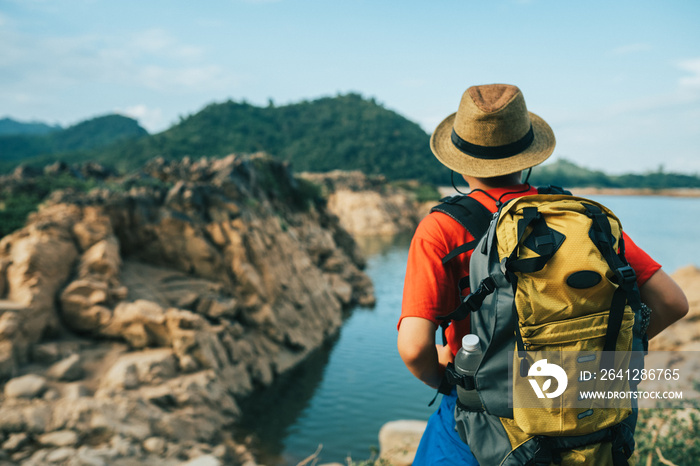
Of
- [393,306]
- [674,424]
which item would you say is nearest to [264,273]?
[393,306]

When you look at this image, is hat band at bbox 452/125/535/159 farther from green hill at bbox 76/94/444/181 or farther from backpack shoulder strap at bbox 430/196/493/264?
green hill at bbox 76/94/444/181

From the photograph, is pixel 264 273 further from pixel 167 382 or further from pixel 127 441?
pixel 127 441

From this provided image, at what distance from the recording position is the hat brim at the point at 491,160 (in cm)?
199

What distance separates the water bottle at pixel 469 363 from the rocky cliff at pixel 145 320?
5.71 meters

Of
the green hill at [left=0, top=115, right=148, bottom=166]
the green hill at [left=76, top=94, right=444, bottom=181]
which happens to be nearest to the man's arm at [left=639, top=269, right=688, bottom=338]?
the green hill at [left=0, top=115, right=148, bottom=166]

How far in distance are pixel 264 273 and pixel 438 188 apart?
51.6 metres

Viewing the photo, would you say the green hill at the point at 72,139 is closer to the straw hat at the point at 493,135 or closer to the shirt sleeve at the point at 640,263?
the straw hat at the point at 493,135

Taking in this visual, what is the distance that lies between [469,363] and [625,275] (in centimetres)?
58

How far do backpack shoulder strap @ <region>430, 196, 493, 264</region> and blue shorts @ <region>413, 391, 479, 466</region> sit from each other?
0.63 metres

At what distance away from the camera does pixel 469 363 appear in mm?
1661

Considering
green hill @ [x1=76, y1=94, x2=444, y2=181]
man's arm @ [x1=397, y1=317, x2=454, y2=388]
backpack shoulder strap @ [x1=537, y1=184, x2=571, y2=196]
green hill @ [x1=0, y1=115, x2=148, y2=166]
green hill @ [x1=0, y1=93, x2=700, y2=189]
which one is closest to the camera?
man's arm @ [x1=397, y1=317, x2=454, y2=388]

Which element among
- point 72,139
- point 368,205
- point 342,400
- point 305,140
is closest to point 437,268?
point 342,400

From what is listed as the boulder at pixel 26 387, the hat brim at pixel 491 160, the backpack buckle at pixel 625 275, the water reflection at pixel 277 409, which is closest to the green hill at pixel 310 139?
the water reflection at pixel 277 409

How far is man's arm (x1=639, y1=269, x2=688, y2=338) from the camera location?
1.85 metres
